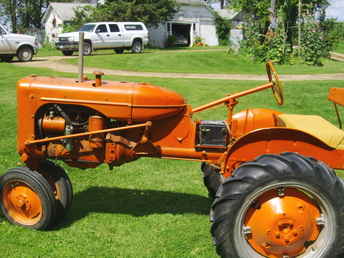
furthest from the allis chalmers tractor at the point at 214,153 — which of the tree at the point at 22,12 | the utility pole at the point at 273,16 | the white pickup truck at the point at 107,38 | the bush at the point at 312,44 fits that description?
the tree at the point at 22,12

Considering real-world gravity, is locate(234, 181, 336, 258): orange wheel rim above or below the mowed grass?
below

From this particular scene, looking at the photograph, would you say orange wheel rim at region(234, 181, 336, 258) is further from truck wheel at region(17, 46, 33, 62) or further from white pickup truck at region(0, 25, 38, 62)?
truck wheel at region(17, 46, 33, 62)

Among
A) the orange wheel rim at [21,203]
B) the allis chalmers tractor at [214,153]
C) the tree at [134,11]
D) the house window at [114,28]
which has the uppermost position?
the tree at [134,11]

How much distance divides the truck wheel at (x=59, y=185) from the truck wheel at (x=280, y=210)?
1.54 metres

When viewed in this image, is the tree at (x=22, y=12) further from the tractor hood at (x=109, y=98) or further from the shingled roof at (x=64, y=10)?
A: the tractor hood at (x=109, y=98)

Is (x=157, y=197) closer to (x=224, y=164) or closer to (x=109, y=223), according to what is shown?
(x=109, y=223)

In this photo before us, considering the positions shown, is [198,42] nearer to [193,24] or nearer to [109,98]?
[193,24]

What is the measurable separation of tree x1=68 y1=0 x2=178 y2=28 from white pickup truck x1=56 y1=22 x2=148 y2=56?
704cm

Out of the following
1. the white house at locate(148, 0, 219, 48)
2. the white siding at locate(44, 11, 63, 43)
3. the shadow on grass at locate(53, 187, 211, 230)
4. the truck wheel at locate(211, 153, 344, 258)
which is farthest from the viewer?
the white siding at locate(44, 11, 63, 43)

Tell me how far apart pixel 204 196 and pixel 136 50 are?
854 inches

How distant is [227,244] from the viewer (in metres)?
3.11

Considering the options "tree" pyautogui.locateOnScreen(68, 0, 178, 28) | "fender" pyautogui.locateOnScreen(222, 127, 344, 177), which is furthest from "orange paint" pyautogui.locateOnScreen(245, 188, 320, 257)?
"tree" pyautogui.locateOnScreen(68, 0, 178, 28)

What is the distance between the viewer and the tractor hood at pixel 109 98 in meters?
3.63

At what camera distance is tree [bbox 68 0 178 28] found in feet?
106
